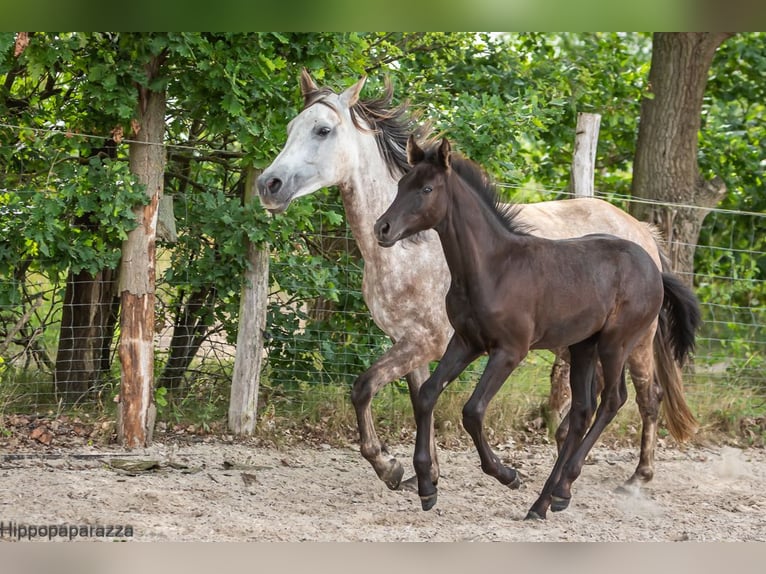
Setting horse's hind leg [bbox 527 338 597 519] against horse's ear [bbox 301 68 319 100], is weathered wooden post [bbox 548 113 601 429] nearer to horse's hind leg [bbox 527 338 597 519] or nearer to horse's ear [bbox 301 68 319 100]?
horse's hind leg [bbox 527 338 597 519]

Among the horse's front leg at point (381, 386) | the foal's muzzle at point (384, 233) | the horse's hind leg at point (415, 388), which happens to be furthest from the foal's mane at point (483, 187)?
the horse's hind leg at point (415, 388)

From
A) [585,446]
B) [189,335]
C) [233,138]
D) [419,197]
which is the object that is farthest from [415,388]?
[233,138]

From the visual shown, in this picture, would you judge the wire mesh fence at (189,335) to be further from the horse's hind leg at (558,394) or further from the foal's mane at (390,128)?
the foal's mane at (390,128)

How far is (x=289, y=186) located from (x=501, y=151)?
2.54 m

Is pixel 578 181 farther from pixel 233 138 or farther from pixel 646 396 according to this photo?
pixel 233 138

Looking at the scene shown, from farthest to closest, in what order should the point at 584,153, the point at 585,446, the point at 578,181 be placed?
the point at 578,181 < the point at 584,153 < the point at 585,446

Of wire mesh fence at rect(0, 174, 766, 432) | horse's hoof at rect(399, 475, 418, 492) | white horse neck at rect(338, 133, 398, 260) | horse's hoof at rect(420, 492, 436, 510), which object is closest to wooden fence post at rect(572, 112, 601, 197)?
wire mesh fence at rect(0, 174, 766, 432)

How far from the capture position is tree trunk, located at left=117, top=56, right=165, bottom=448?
666 cm

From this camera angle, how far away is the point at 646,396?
21.3 ft

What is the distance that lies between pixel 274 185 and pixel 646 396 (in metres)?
→ 3.00

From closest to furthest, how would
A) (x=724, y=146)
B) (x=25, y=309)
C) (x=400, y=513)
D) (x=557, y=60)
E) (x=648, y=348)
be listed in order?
(x=400, y=513)
(x=648, y=348)
(x=25, y=309)
(x=557, y=60)
(x=724, y=146)

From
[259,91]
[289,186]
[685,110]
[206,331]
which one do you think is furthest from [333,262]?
[685,110]

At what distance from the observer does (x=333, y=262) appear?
7.84 m

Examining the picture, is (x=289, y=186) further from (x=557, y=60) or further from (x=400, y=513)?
(x=557, y=60)
